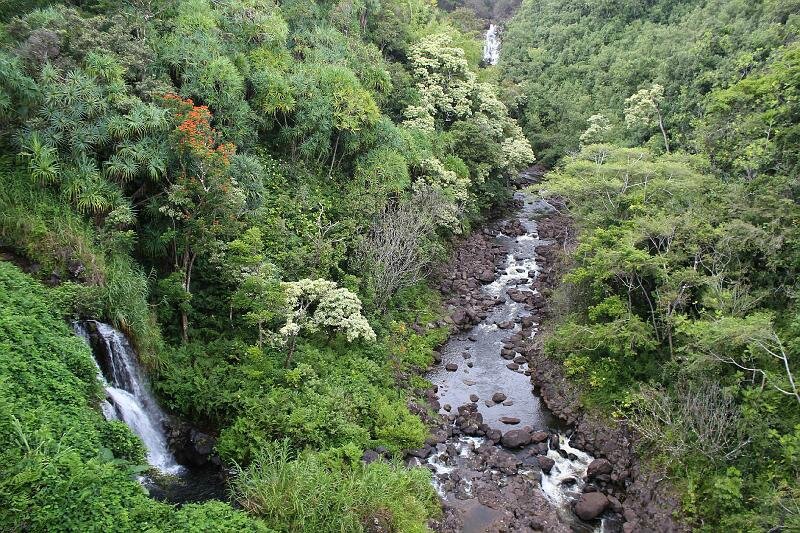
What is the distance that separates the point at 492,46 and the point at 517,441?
198 feet

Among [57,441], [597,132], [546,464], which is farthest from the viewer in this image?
[597,132]

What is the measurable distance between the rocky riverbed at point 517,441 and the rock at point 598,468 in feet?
0.11

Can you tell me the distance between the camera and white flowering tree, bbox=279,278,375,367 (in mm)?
17141

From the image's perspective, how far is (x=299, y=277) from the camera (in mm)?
19453

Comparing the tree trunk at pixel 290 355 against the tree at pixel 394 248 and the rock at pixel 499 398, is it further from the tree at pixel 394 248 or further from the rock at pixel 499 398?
the rock at pixel 499 398

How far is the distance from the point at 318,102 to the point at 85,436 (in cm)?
1612

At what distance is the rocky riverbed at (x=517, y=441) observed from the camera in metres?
15.5

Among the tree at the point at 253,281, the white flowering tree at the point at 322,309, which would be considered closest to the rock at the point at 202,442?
the tree at the point at 253,281

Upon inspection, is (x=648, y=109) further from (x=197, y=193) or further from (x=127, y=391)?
(x=127, y=391)

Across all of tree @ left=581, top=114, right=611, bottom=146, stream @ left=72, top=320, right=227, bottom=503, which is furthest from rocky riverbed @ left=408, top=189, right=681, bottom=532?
tree @ left=581, top=114, right=611, bottom=146

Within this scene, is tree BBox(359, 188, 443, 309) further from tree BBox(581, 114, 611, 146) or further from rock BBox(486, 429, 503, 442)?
tree BBox(581, 114, 611, 146)

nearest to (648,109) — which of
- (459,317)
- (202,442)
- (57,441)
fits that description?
(459,317)

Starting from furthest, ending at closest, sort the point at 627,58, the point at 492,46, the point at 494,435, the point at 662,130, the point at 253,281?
the point at 492,46
the point at 627,58
the point at 662,130
the point at 494,435
the point at 253,281

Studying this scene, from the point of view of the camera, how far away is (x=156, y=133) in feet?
51.4
